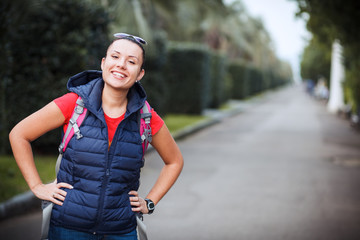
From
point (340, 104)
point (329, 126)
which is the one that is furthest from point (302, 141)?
point (340, 104)

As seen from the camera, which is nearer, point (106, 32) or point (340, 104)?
point (106, 32)

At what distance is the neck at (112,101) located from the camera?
7.82 ft

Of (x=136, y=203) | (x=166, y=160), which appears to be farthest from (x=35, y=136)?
(x=166, y=160)

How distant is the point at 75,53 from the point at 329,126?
43.9 ft

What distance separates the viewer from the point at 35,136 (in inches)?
90.9

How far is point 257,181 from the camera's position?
8.02m

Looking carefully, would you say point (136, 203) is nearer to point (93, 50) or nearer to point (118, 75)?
point (118, 75)

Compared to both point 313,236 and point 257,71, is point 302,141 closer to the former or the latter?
point 313,236

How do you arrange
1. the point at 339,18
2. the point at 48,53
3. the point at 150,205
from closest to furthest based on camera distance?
1. the point at 150,205
2. the point at 48,53
3. the point at 339,18

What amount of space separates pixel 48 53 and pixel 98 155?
6737 millimetres

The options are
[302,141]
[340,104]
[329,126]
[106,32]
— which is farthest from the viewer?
[340,104]

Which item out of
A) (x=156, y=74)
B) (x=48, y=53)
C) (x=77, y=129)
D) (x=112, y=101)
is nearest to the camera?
(x=77, y=129)

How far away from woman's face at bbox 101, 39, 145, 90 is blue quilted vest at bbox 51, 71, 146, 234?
102 mm

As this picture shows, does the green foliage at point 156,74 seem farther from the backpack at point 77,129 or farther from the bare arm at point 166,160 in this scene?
the backpack at point 77,129
